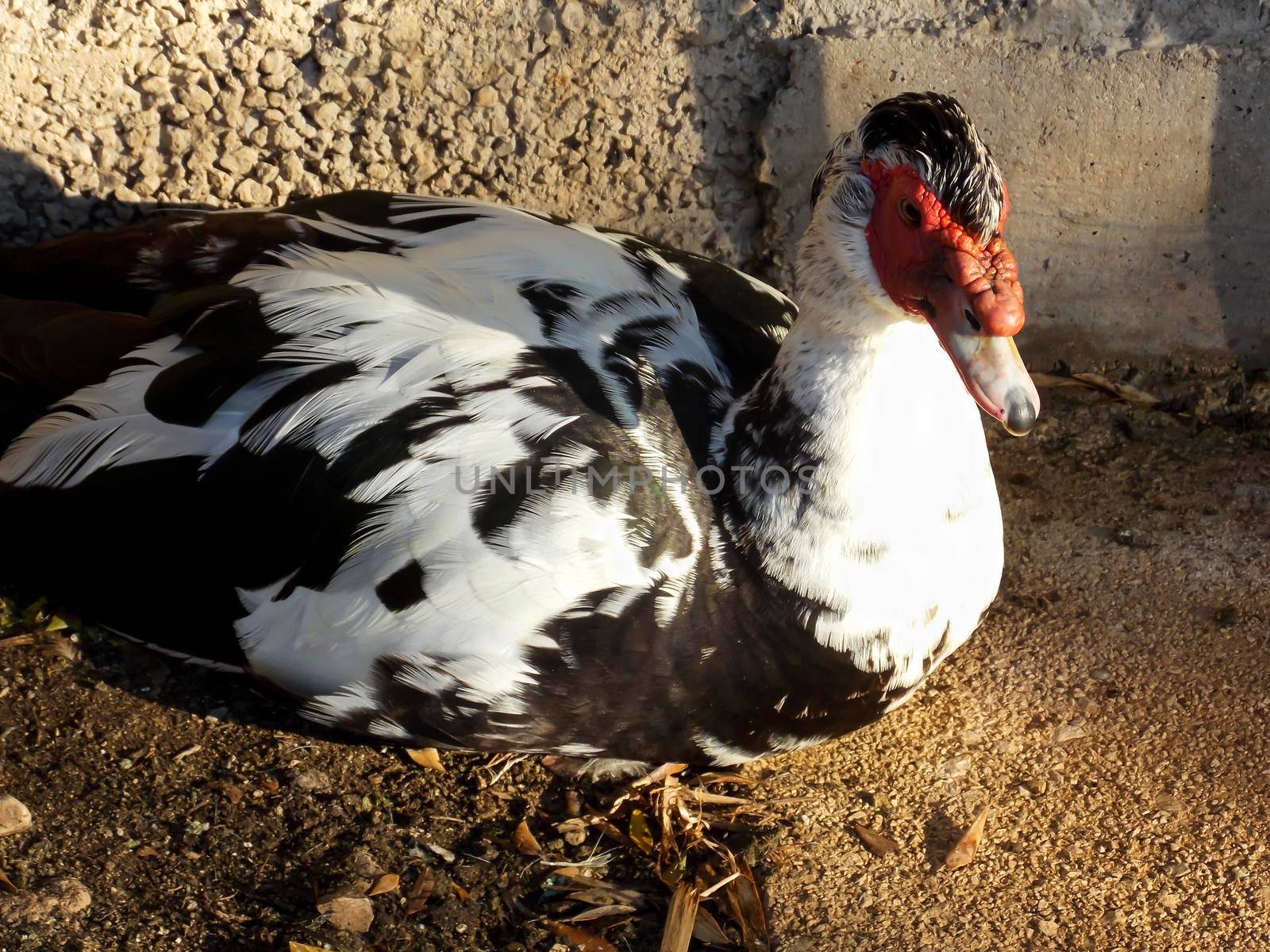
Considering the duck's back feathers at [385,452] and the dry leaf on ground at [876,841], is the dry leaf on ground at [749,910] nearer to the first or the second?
the dry leaf on ground at [876,841]

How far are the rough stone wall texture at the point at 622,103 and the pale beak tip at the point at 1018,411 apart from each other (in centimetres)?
127

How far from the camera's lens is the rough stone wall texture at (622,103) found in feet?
8.92

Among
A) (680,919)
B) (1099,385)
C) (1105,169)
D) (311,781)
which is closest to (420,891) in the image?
(311,781)

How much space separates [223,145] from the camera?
2801mm

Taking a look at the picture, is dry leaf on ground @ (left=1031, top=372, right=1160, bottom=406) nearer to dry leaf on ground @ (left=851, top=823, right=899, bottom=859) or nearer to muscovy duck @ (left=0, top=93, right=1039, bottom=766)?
muscovy duck @ (left=0, top=93, right=1039, bottom=766)

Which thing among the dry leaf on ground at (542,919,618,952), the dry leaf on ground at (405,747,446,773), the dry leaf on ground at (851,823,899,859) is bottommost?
the dry leaf on ground at (542,919,618,952)

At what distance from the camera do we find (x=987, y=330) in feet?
5.85

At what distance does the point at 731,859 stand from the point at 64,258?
1.68 meters

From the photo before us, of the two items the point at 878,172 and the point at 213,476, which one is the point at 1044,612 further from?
the point at 213,476

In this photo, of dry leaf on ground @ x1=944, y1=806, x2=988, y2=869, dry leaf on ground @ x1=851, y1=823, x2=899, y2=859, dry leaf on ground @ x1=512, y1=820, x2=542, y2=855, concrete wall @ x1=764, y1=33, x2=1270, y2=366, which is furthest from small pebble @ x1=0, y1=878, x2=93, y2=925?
concrete wall @ x1=764, y1=33, x2=1270, y2=366

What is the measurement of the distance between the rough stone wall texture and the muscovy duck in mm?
655

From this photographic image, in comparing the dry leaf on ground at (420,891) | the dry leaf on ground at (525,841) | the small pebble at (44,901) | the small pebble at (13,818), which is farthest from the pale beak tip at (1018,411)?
the small pebble at (13,818)

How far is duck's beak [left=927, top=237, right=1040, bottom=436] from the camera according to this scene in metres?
1.77

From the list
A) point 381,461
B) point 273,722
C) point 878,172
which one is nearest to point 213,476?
point 381,461
